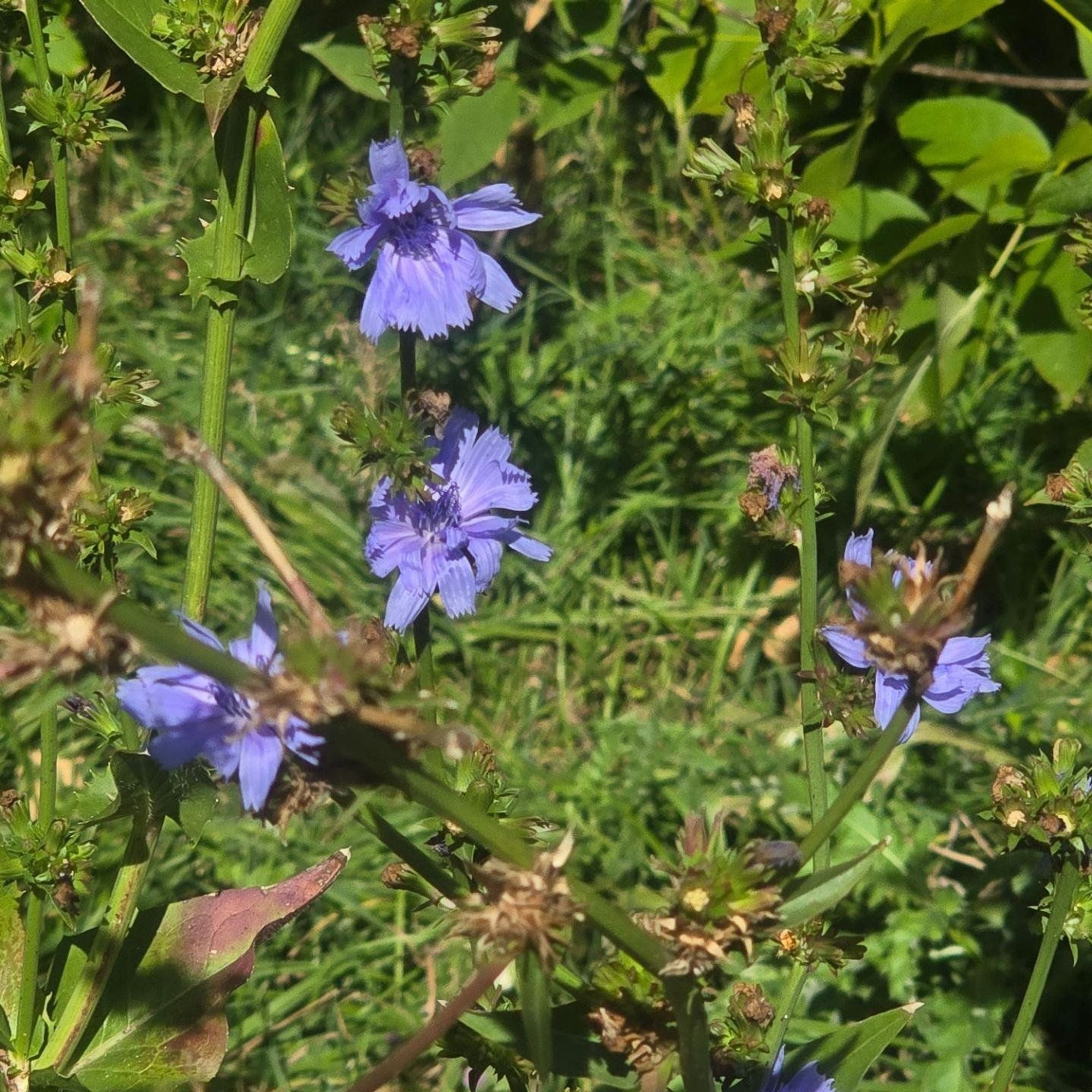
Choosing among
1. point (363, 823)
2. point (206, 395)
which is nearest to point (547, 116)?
point (206, 395)

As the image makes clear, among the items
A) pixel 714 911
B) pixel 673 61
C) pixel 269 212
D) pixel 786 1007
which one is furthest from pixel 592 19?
pixel 714 911

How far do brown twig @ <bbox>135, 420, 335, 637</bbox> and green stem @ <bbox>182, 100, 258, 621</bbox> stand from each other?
2.21 ft

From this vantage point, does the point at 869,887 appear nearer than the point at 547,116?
Yes

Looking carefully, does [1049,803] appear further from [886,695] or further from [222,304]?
[222,304]

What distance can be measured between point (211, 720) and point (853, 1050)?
0.83 metres

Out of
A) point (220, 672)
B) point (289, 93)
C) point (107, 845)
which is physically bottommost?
point (107, 845)

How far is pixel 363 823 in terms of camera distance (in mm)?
1095

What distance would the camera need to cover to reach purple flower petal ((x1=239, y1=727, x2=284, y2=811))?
1.00 metres

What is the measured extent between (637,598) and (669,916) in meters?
Result: 1.98

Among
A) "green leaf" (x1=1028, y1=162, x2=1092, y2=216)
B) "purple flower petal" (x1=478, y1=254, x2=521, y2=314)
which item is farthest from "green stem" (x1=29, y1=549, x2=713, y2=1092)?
"green leaf" (x1=1028, y1=162, x2=1092, y2=216)

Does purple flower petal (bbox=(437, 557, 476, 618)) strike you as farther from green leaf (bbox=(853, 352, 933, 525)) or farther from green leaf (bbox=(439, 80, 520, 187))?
green leaf (bbox=(439, 80, 520, 187))

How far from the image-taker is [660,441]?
3.12m

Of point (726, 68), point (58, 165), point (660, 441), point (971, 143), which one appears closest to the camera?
point (58, 165)

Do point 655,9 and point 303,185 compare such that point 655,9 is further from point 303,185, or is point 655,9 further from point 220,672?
point 220,672
